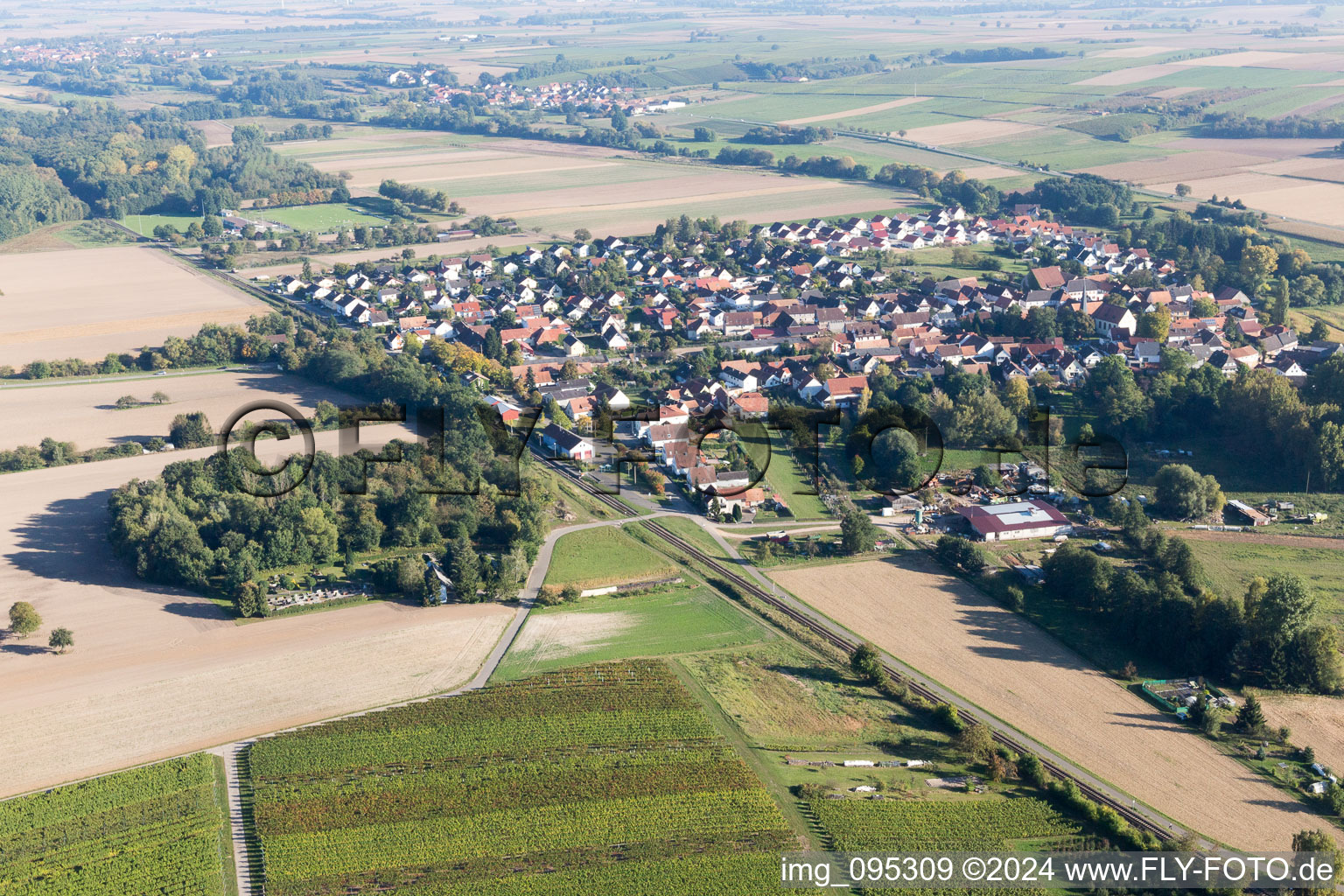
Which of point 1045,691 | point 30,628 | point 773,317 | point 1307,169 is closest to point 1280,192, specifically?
point 1307,169

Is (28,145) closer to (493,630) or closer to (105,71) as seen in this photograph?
(105,71)

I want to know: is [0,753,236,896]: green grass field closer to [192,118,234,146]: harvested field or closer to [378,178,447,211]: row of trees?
[378,178,447,211]: row of trees

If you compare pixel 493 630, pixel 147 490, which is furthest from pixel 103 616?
pixel 493 630

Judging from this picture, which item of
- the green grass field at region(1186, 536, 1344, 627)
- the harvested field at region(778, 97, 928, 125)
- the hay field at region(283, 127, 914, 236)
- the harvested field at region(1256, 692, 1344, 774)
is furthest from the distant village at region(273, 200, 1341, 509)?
the harvested field at region(778, 97, 928, 125)

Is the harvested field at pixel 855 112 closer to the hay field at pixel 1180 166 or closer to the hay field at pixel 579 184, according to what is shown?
the hay field at pixel 579 184

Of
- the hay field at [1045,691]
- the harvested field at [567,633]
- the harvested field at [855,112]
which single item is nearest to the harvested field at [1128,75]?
the harvested field at [855,112]

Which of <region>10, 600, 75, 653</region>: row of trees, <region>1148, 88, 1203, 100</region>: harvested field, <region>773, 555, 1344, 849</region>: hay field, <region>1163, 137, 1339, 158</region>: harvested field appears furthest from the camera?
<region>1148, 88, 1203, 100</region>: harvested field
